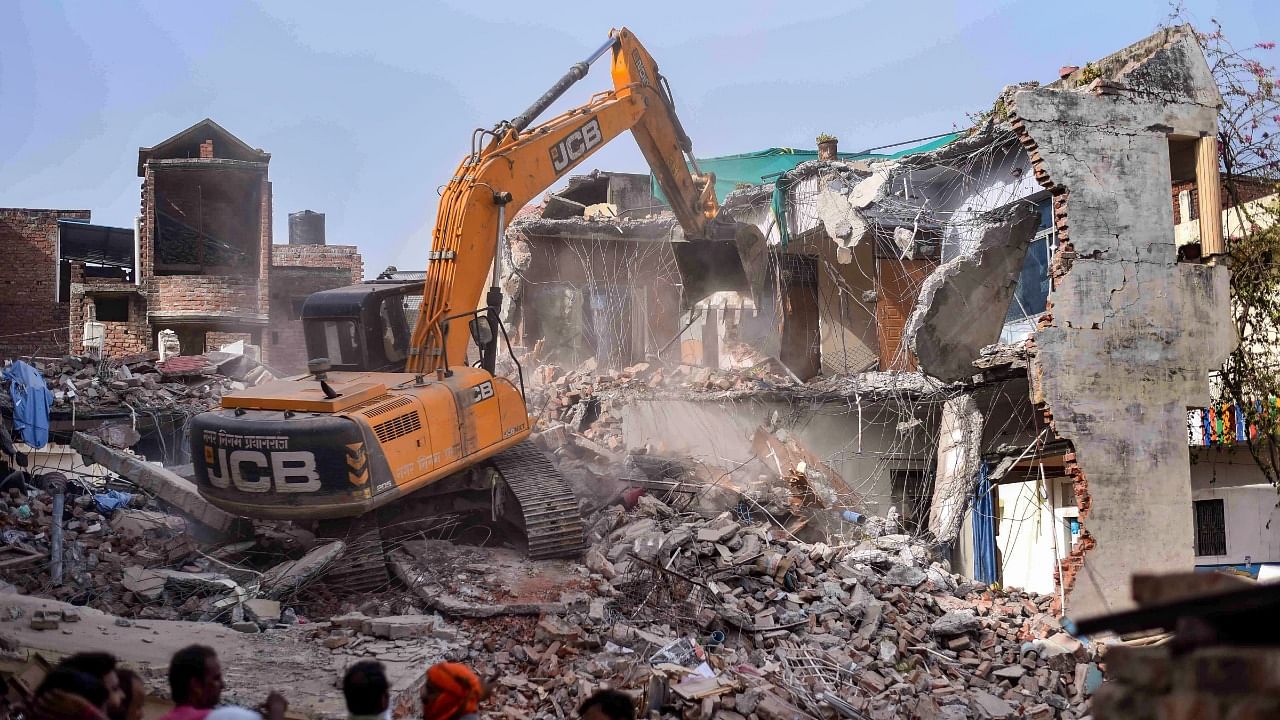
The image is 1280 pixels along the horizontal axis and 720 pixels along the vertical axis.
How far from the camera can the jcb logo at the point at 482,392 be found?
982cm

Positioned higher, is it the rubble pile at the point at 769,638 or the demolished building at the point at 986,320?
the demolished building at the point at 986,320

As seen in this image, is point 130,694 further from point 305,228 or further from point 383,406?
point 305,228

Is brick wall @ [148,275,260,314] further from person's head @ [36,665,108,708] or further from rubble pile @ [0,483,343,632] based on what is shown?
person's head @ [36,665,108,708]

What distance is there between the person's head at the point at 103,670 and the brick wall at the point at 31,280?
29.6 meters

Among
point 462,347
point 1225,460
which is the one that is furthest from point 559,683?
point 1225,460

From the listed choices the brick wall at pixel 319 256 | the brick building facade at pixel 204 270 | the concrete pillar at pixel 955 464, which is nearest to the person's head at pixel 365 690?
the concrete pillar at pixel 955 464

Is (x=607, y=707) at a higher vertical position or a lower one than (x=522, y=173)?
lower

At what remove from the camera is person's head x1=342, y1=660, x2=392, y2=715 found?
12.2ft

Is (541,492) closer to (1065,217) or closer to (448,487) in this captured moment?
(448,487)

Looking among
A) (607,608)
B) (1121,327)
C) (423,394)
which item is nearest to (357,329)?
(423,394)

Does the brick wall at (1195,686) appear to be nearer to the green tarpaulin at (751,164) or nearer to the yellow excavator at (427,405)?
the yellow excavator at (427,405)

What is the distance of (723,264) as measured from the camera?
760 inches

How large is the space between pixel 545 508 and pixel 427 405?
4.95 feet

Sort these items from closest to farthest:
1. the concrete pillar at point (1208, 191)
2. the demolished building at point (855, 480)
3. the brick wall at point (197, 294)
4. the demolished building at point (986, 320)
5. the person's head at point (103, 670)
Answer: the person's head at point (103, 670), the demolished building at point (855, 480), the demolished building at point (986, 320), the concrete pillar at point (1208, 191), the brick wall at point (197, 294)
